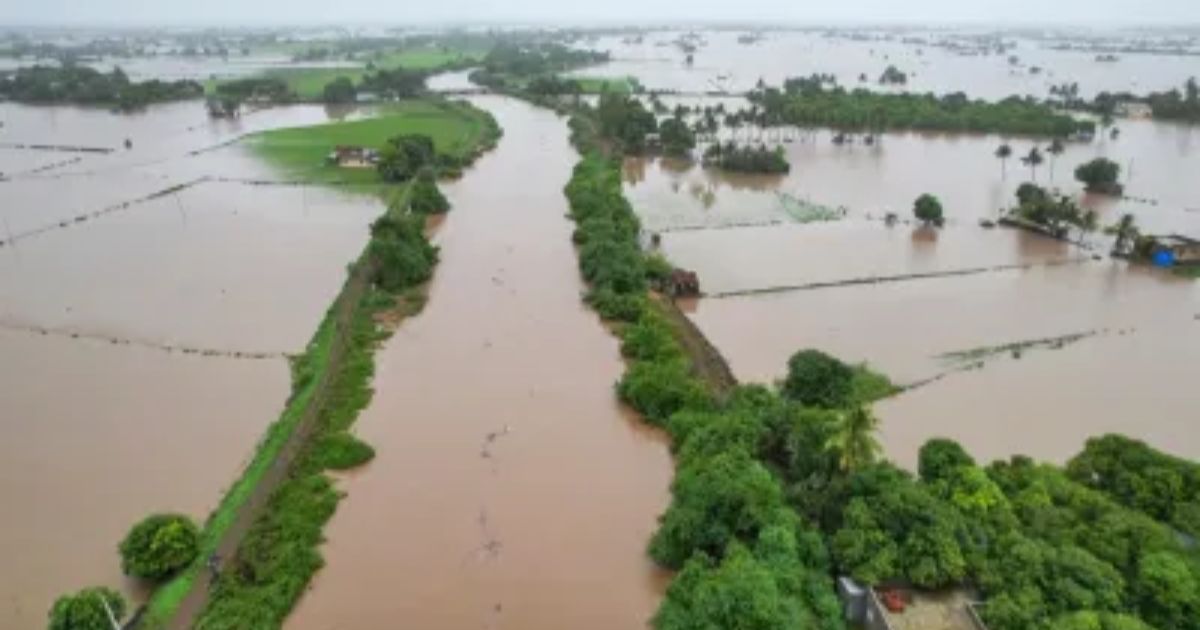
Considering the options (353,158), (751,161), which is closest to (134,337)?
(353,158)

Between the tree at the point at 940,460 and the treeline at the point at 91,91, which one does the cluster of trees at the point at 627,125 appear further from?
the treeline at the point at 91,91

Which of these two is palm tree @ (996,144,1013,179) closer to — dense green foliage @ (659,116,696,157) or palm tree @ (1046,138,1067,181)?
palm tree @ (1046,138,1067,181)

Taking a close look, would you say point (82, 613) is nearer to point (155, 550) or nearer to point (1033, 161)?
Result: point (155, 550)

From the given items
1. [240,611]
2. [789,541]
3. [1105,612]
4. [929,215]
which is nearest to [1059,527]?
[1105,612]

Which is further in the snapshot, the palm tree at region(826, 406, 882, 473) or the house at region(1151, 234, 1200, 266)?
the house at region(1151, 234, 1200, 266)

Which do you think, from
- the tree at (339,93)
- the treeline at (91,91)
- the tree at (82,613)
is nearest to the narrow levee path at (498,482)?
the tree at (82,613)

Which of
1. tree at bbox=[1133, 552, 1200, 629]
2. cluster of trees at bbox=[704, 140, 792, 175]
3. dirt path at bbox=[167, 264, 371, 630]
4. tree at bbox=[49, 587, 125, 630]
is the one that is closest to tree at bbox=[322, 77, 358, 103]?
cluster of trees at bbox=[704, 140, 792, 175]
